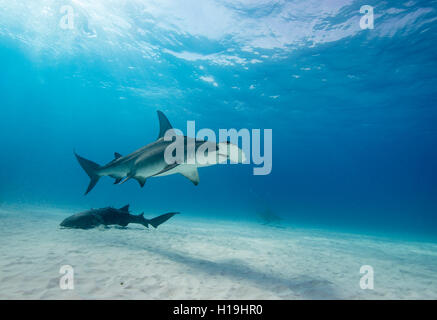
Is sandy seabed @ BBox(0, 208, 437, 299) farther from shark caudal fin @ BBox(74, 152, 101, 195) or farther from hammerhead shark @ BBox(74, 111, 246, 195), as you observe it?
hammerhead shark @ BBox(74, 111, 246, 195)

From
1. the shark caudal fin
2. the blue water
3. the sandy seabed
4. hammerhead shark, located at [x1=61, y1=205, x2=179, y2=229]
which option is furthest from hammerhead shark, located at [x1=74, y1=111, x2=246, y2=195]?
the blue water

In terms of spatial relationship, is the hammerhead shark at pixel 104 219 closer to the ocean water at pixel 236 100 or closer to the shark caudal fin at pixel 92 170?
the ocean water at pixel 236 100

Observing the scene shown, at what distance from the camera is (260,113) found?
111 ft

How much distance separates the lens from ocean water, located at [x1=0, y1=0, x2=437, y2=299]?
4.45 metres

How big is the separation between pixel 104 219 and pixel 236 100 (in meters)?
24.6

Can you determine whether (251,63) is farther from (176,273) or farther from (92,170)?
(176,273)

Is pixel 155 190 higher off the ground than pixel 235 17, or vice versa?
Answer: pixel 235 17

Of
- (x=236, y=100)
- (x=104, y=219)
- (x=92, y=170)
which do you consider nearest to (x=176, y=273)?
(x=92, y=170)

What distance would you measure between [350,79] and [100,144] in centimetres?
12085

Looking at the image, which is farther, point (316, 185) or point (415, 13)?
point (316, 185)

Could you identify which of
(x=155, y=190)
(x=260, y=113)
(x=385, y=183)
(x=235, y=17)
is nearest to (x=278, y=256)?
(x=235, y=17)

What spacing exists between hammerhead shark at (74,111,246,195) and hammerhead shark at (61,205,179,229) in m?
1.75

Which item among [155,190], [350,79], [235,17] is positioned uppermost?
[235,17]
